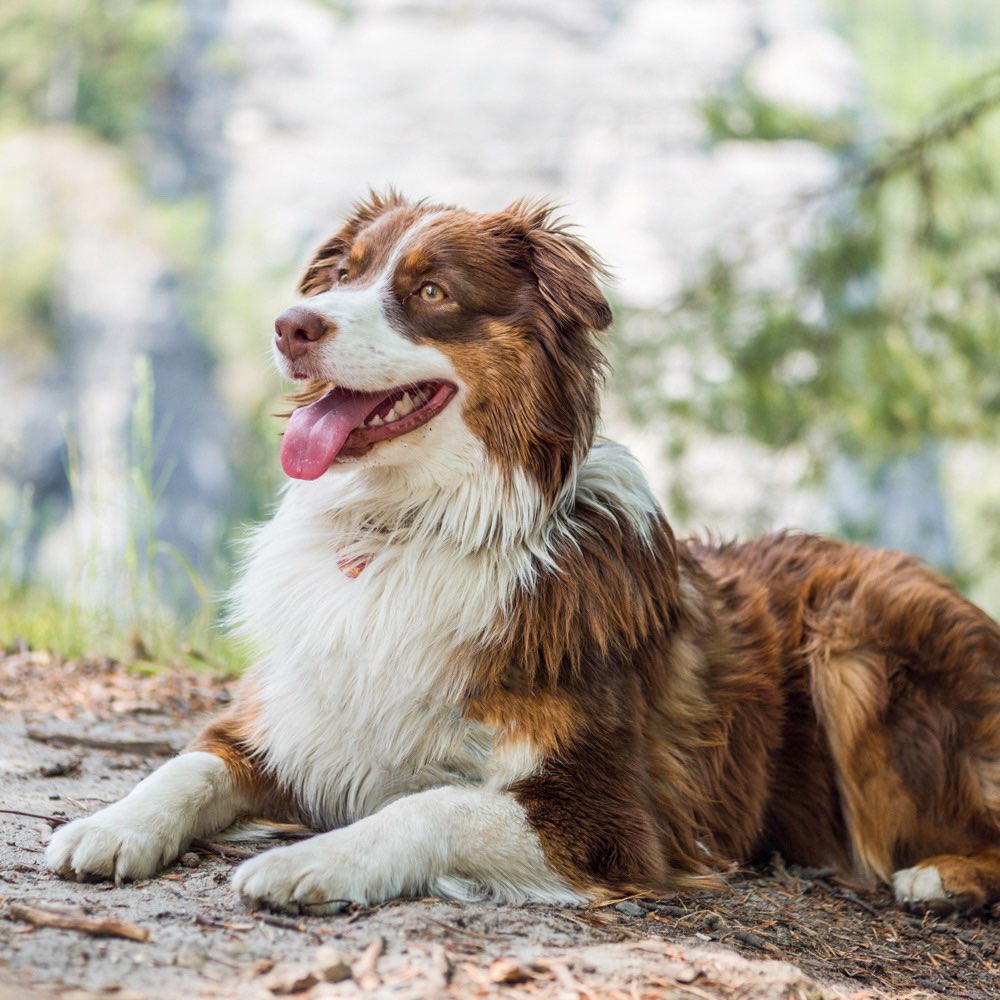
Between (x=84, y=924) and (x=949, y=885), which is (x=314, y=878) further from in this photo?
(x=949, y=885)

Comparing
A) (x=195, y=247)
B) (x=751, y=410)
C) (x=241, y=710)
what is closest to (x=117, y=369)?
(x=195, y=247)

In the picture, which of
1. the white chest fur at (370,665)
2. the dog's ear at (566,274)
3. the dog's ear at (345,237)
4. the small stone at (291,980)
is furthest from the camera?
the dog's ear at (345,237)

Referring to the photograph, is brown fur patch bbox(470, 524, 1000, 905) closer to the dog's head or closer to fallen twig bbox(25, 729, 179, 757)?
the dog's head

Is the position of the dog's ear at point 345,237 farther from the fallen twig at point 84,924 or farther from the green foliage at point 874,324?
the green foliage at point 874,324

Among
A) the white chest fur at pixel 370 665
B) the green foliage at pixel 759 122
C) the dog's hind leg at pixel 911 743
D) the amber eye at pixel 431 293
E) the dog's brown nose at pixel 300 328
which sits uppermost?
the green foliage at pixel 759 122

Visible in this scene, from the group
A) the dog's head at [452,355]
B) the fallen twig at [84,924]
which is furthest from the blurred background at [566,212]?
the fallen twig at [84,924]

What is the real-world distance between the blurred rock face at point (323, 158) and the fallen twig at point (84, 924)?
2457cm

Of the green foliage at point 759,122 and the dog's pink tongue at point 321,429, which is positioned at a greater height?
the green foliage at point 759,122

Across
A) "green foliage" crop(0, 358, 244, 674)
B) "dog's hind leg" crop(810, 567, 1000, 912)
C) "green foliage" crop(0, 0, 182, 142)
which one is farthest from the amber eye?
"green foliage" crop(0, 0, 182, 142)

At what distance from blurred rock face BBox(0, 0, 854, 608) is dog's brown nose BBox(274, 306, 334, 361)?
2395 centimetres

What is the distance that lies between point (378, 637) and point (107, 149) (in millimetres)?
29491

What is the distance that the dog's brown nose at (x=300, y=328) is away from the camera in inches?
131

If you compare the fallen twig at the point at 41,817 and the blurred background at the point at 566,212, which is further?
the blurred background at the point at 566,212

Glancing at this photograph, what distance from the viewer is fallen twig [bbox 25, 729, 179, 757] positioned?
171 inches
